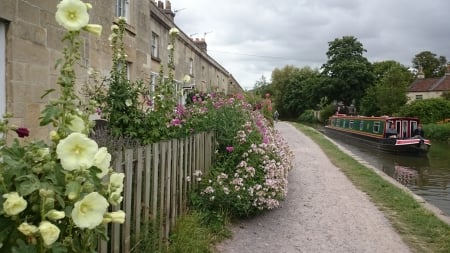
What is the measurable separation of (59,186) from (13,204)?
8.4 inches

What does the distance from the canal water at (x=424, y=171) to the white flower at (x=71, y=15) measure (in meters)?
9.48

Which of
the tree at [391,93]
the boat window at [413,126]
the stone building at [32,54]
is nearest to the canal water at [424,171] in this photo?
the boat window at [413,126]

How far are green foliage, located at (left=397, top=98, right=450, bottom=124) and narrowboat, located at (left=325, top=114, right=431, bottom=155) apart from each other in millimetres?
9105

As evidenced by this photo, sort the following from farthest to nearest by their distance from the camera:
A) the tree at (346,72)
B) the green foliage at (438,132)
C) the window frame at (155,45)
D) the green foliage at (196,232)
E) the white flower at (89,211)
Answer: the tree at (346,72), the green foliage at (438,132), the window frame at (155,45), the green foliage at (196,232), the white flower at (89,211)

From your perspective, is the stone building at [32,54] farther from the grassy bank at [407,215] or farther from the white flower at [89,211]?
the grassy bank at [407,215]

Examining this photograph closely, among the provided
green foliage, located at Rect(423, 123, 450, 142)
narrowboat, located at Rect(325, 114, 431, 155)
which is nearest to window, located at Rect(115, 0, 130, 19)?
narrowboat, located at Rect(325, 114, 431, 155)

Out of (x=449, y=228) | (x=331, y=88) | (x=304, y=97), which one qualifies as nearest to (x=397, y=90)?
(x=331, y=88)

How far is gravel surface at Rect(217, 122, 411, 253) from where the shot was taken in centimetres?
509

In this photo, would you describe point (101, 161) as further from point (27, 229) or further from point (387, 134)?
point (387, 134)

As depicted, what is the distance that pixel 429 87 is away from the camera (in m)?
62.0

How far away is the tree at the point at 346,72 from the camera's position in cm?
5566

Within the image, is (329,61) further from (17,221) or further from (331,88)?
(17,221)

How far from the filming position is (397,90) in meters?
43.8

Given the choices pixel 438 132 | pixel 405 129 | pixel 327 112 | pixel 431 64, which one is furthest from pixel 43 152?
pixel 431 64
